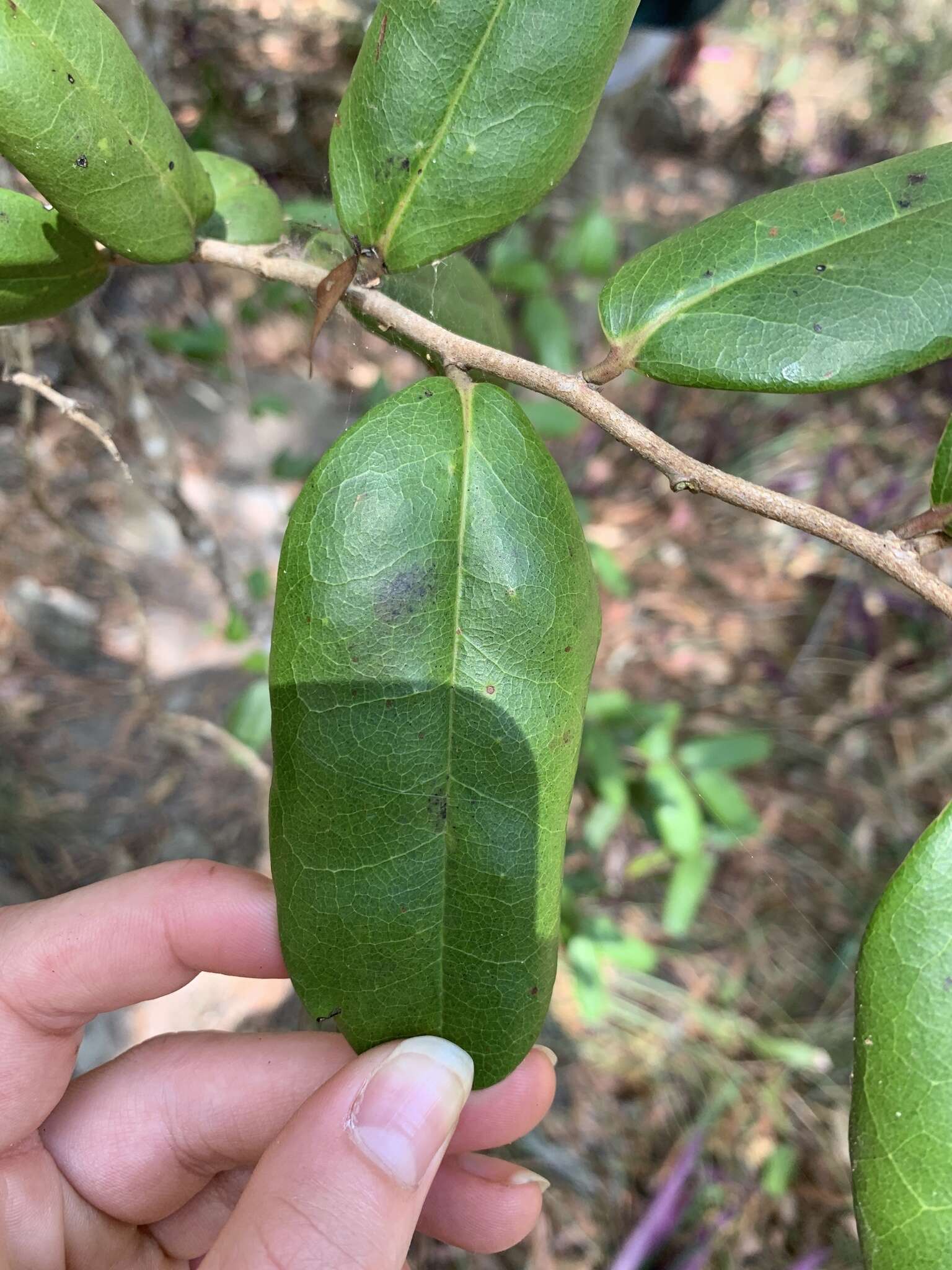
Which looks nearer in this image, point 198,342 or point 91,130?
point 91,130

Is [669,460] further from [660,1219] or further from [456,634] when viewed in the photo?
[660,1219]

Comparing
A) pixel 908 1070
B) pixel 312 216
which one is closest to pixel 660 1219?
pixel 908 1070

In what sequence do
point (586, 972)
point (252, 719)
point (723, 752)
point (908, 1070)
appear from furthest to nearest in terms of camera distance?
point (723, 752) → point (586, 972) → point (252, 719) → point (908, 1070)

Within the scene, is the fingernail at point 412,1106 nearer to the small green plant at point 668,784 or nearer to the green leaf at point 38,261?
the green leaf at point 38,261

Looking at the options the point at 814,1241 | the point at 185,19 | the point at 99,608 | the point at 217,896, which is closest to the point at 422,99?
the point at 217,896

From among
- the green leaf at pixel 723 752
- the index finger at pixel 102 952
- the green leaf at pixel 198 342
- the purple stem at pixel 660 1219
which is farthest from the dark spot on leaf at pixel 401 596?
the purple stem at pixel 660 1219

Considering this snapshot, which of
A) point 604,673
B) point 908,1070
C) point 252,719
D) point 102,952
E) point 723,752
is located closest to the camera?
point 908,1070

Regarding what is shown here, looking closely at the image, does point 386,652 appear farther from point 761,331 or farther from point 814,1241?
point 814,1241

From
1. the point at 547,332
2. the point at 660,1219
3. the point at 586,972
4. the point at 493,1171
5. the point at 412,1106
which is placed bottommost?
the point at 660,1219
